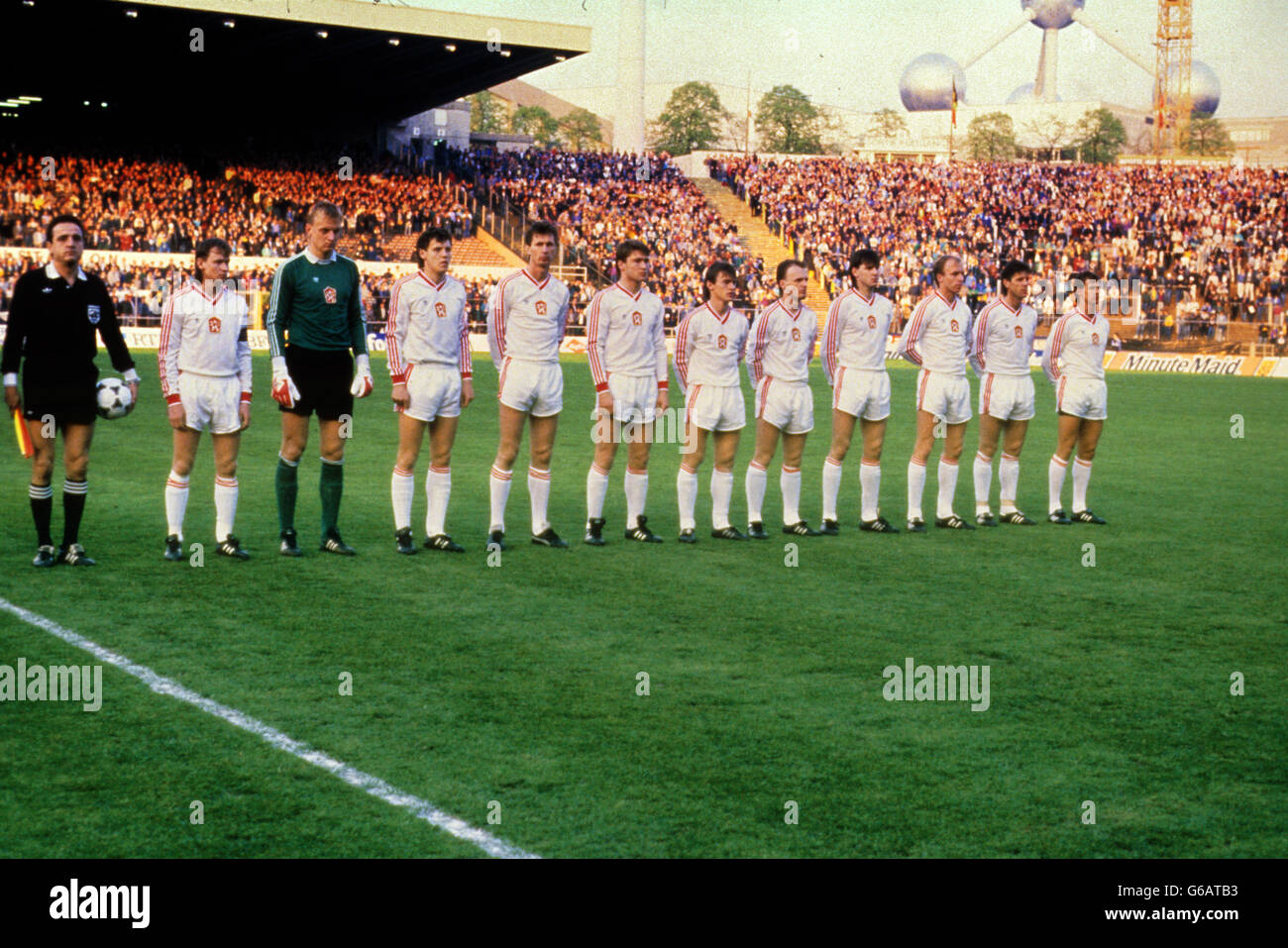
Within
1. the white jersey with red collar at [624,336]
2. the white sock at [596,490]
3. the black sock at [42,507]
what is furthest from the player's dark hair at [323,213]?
the white sock at [596,490]

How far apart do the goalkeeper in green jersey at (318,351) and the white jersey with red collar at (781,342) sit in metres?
3.14

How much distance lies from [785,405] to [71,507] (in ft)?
17.0

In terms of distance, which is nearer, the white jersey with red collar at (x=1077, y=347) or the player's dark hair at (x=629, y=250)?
the player's dark hair at (x=629, y=250)

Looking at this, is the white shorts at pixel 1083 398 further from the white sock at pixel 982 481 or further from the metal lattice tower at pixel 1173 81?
the metal lattice tower at pixel 1173 81

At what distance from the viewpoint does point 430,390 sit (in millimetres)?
9648

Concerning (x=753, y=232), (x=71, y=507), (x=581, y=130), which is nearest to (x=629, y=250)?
(x=71, y=507)

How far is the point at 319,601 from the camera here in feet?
25.9

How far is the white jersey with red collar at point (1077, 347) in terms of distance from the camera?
11953 mm

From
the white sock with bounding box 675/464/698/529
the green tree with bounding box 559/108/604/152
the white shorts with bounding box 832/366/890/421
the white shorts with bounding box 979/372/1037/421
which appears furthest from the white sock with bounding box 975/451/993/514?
the green tree with bounding box 559/108/604/152

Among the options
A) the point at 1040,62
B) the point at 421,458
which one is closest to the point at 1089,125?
the point at 1040,62

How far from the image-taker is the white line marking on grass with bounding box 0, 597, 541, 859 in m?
4.47

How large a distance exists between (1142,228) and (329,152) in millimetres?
28435

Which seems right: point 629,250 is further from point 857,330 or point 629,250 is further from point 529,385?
point 857,330

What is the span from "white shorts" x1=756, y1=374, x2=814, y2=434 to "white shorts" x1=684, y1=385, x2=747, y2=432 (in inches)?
9.6
